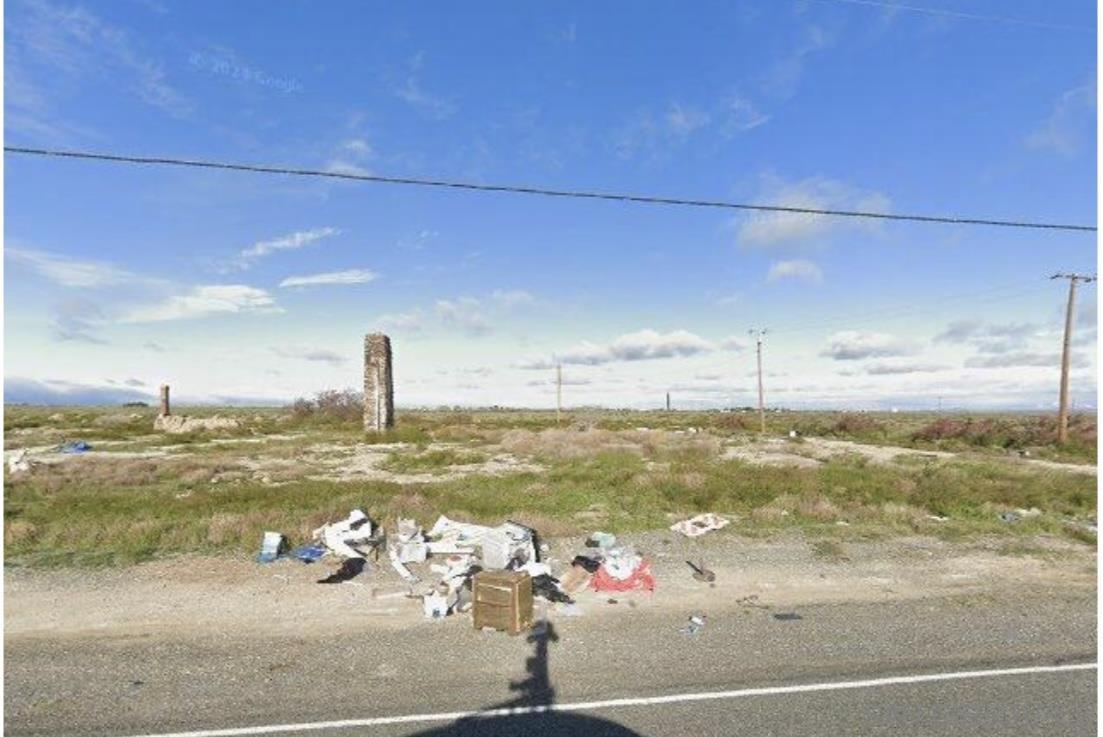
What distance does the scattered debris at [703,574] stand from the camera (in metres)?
8.80

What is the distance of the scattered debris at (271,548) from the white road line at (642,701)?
513cm

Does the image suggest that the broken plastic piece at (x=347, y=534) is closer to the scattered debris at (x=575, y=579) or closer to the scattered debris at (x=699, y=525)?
the scattered debris at (x=575, y=579)

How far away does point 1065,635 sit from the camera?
6.54 meters

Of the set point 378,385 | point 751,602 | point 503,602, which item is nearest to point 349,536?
point 503,602

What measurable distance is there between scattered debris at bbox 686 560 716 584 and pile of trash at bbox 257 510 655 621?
2.37 feet

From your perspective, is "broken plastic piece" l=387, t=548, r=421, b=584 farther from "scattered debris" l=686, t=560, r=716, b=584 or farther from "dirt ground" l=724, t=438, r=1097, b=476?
"dirt ground" l=724, t=438, r=1097, b=476

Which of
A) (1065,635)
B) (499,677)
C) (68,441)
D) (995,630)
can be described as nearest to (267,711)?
(499,677)

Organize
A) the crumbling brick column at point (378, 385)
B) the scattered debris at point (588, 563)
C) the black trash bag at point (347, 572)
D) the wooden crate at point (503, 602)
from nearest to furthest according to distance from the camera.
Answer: the wooden crate at point (503, 602)
the black trash bag at point (347, 572)
the scattered debris at point (588, 563)
the crumbling brick column at point (378, 385)

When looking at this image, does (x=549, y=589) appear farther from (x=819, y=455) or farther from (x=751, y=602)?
(x=819, y=455)

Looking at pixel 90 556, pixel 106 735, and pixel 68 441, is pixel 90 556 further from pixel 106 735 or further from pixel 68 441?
pixel 68 441

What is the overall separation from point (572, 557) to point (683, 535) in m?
2.54

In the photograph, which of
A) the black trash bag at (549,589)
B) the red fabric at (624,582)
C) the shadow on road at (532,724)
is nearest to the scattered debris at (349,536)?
the black trash bag at (549,589)

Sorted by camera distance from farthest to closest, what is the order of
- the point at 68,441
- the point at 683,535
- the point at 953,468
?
1. the point at 68,441
2. the point at 953,468
3. the point at 683,535

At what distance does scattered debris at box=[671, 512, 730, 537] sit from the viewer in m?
11.5
